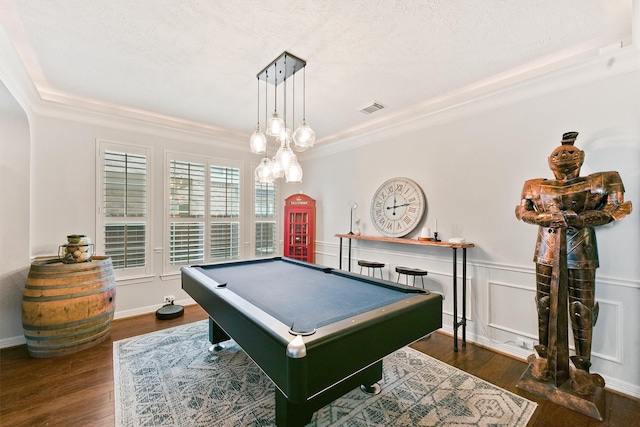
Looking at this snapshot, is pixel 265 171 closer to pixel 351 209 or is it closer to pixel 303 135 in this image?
pixel 303 135

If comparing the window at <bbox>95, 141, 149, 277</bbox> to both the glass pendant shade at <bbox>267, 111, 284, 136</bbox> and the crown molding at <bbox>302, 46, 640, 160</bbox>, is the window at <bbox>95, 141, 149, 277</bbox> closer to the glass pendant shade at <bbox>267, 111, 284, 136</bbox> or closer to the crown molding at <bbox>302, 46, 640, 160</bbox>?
the glass pendant shade at <bbox>267, 111, 284, 136</bbox>

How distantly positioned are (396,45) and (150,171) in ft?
11.6

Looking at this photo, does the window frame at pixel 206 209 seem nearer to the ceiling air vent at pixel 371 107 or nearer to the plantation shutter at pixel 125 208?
the plantation shutter at pixel 125 208

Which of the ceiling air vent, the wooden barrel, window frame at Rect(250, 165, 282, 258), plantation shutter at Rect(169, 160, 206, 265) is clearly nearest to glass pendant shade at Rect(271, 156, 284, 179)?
the ceiling air vent

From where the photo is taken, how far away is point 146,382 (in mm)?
2221

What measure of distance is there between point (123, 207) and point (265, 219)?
219 centimetres

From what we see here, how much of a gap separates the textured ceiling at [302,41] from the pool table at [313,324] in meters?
1.92

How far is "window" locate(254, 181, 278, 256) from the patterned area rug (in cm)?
249

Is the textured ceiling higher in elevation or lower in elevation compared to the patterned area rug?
higher

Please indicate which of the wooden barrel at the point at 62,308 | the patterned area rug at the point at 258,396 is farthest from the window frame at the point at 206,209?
the patterned area rug at the point at 258,396

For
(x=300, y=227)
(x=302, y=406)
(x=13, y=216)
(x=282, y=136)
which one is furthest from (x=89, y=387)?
(x=300, y=227)

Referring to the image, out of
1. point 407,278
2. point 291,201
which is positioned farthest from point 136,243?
point 407,278

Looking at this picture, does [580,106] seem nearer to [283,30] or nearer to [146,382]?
[283,30]

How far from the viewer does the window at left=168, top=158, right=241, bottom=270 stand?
4.09m
